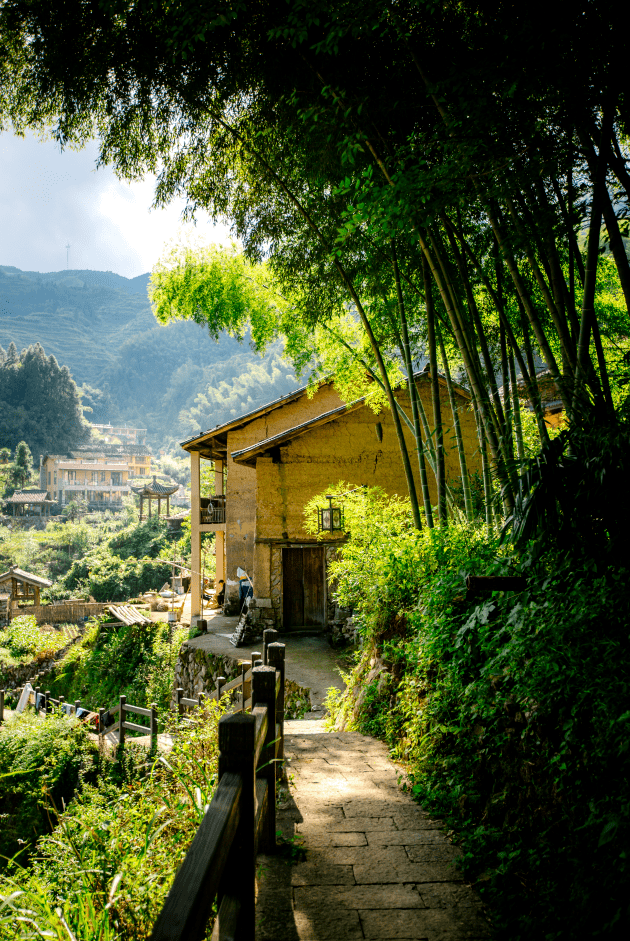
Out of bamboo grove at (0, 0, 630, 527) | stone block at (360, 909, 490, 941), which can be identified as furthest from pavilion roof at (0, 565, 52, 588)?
stone block at (360, 909, 490, 941)

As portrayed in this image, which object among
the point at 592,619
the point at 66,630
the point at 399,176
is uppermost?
the point at 399,176

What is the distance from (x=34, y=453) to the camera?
48.7 meters

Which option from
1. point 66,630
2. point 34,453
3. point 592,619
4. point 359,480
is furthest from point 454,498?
point 34,453

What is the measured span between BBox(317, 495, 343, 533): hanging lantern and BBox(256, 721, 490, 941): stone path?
686cm

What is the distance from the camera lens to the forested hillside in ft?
269

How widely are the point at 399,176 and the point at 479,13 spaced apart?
4.66 ft

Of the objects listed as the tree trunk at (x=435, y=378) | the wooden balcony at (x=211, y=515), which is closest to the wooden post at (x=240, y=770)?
the tree trunk at (x=435, y=378)

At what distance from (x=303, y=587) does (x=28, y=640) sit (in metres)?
11.2

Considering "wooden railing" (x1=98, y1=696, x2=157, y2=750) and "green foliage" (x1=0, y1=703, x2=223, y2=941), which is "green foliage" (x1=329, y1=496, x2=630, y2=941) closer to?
"green foliage" (x1=0, y1=703, x2=223, y2=941)

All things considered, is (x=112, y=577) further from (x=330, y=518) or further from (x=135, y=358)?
(x=135, y=358)

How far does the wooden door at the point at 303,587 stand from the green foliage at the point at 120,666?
3.14 meters

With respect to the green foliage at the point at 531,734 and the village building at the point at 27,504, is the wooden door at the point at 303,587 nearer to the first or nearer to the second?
the green foliage at the point at 531,734

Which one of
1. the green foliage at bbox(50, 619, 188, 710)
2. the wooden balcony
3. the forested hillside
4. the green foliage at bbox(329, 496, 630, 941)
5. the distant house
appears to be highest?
the forested hillside

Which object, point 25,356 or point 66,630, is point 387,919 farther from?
point 25,356
